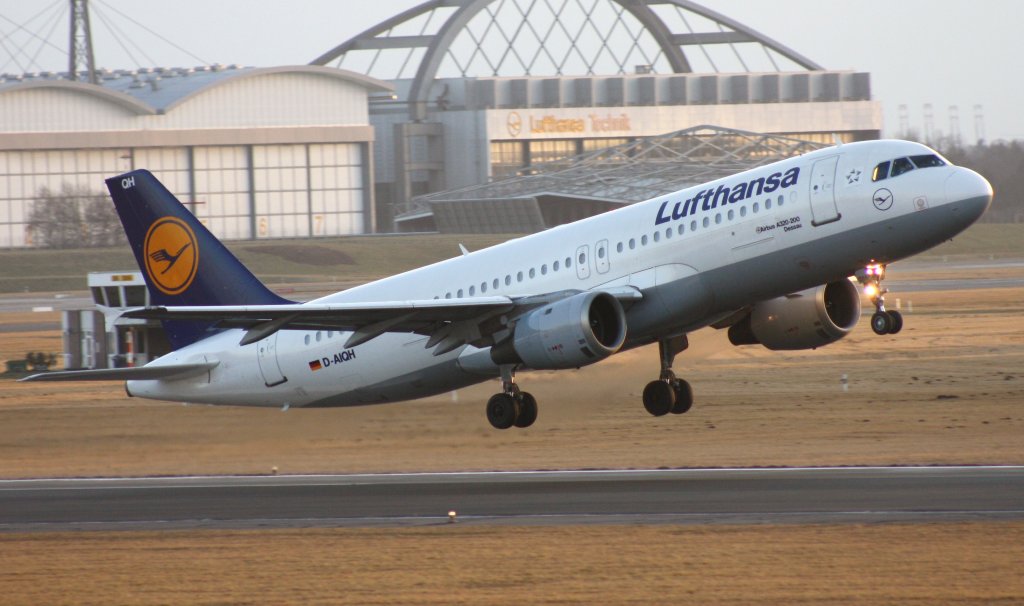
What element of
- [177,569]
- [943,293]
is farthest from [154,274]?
[943,293]

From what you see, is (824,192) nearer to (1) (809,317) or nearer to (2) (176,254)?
(1) (809,317)

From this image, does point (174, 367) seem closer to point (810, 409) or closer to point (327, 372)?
point (327, 372)

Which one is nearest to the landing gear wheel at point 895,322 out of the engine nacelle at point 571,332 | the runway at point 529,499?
the runway at point 529,499

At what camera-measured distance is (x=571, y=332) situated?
3023 centimetres

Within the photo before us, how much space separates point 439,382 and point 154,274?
25.9 ft

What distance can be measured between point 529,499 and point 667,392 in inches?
208

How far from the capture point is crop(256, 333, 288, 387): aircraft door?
36.3m

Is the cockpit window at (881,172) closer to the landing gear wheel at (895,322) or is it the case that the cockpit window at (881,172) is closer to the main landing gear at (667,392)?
the landing gear wheel at (895,322)

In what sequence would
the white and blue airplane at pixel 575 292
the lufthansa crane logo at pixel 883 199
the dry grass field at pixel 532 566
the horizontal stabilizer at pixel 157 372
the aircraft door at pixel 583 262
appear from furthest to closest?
the horizontal stabilizer at pixel 157 372 < the aircraft door at pixel 583 262 < the white and blue airplane at pixel 575 292 < the lufthansa crane logo at pixel 883 199 < the dry grass field at pixel 532 566

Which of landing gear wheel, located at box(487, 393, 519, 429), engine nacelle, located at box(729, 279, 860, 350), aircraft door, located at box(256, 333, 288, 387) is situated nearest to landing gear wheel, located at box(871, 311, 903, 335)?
engine nacelle, located at box(729, 279, 860, 350)

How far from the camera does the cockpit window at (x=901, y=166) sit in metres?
29.2

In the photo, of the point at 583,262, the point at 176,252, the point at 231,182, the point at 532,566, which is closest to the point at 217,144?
the point at 231,182

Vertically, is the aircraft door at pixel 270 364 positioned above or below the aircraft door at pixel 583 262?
below

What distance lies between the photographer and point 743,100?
509 feet
